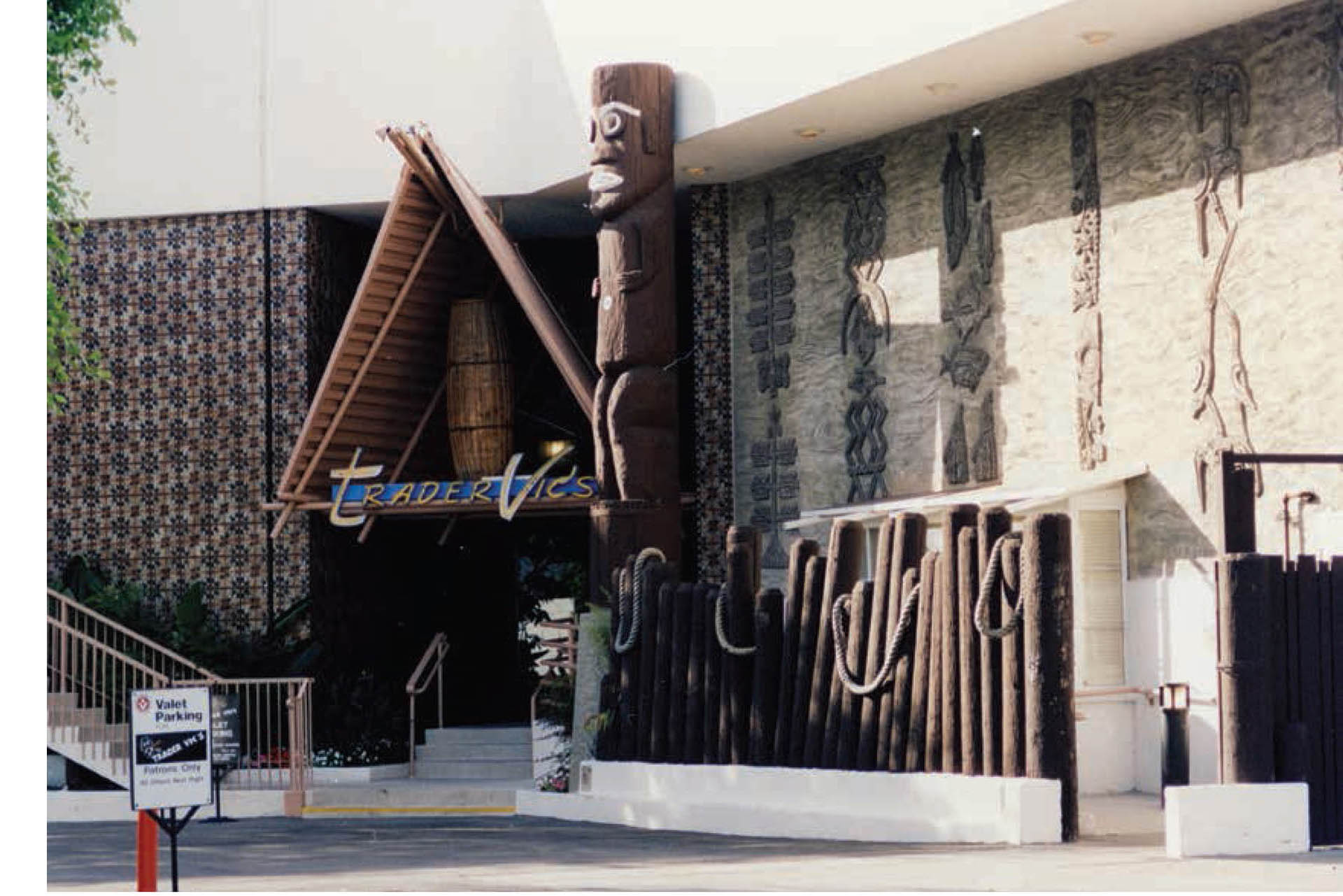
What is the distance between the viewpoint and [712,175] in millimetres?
23625

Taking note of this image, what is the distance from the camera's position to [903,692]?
1590cm

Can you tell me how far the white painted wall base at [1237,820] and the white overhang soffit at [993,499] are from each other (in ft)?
12.8

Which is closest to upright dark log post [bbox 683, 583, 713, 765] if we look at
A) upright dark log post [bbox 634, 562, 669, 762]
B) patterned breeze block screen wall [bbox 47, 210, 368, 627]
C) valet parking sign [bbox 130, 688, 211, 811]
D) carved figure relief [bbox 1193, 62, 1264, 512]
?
upright dark log post [bbox 634, 562, 669, 762]

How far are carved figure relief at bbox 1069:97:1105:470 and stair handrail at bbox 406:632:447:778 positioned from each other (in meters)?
8.09

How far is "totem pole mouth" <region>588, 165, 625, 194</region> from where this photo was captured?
21.0m

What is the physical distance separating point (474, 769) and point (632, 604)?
5211 millimetres

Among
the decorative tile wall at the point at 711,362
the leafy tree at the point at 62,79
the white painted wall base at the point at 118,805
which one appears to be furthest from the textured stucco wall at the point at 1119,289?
the leafy tree at the point at 62,79

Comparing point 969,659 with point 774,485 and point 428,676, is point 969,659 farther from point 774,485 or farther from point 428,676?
point 428,676

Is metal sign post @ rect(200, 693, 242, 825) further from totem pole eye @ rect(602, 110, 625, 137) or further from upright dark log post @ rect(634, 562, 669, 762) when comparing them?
totem pole eye @ rect(602, 110, 625, 137)

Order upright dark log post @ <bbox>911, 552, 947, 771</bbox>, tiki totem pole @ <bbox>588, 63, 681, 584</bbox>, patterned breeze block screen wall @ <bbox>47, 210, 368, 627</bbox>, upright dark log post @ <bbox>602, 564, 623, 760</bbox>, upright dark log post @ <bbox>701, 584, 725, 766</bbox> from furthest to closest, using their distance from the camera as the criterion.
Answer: patterned breeze block screen wall @ <bbox>47, 210, 368, 627</bbox> → tiki totem pole @ <bbox>588, 63, 681, 584</bbox> → upright dark log post @ <bbox>602, 564, 623, 760</bbox> → upright dark log post @ <bbox>701, 584, 725, 766</bbox> → upright dark log post @ <bbox>911, 552, 947, 771</bbox>
